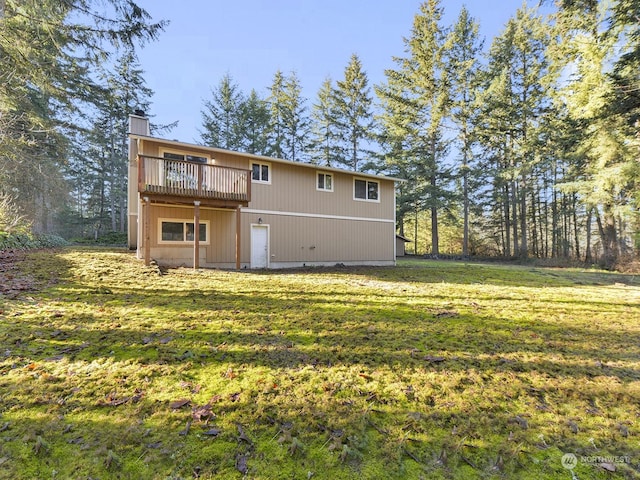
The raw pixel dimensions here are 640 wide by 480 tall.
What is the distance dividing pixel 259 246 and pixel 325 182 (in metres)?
4.36

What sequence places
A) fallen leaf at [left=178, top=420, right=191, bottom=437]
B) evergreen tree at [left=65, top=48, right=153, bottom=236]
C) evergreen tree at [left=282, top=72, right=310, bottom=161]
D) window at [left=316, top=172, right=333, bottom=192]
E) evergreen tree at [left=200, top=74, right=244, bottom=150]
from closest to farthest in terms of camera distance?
fallen leaf at [left=178, top=420, right=191, bottom=437], window at [left=316, top=172, right=333, bottom=192], evergreen tree at [left=65, top=48, right=153, bottom=236], evergreen tree at [left=282, top=72, right=310, bottom=161], evergreen tree at [left=200, top=74, right=244, bottom=150]

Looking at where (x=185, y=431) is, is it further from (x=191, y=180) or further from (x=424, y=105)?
(x=424, y=105)

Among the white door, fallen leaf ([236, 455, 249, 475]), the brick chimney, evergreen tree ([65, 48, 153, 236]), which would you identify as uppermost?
evergreen tree ([65, 48, 153, 236])

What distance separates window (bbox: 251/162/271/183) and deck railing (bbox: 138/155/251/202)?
3.49 feet

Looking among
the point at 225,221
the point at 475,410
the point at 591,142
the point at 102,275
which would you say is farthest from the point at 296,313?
the point at 591,142

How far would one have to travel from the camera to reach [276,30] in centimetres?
1398

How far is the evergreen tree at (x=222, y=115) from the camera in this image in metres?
25.7

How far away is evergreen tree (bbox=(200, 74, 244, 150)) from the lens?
25.7 meters

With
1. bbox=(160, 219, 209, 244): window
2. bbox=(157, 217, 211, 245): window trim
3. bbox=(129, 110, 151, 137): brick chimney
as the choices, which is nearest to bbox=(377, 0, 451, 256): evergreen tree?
bbox=(157, 217, 211, 245): window trim

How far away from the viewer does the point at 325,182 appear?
532 inches

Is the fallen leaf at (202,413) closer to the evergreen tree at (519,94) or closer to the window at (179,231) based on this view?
the window at (179,231)

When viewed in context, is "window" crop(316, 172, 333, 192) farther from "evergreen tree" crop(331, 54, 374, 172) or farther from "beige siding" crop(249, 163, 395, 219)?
"evergreen tree" crop(331, 54, 374, 172)

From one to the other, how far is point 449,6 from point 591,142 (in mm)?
15222

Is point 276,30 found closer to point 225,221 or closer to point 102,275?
point 225,221
